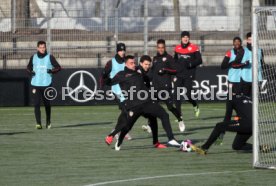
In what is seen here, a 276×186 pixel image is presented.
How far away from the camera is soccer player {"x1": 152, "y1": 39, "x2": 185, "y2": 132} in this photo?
21.3 m

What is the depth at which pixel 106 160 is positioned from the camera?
15984mm

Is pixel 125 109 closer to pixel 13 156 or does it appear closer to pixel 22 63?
pixel 13 156

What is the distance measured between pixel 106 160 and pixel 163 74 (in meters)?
5.92

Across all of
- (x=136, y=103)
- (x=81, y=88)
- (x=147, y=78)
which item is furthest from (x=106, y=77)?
(x=81, y=88)

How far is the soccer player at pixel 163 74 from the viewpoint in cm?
2133

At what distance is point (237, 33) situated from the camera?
32.4 m

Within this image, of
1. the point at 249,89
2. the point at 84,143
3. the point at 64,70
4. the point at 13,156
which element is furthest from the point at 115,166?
the point at 64,70

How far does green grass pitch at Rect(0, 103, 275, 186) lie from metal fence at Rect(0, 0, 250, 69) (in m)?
8.16

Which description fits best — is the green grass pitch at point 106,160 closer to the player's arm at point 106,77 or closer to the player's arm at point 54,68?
the player's arm at point 106,77

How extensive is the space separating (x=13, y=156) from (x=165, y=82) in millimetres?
5925

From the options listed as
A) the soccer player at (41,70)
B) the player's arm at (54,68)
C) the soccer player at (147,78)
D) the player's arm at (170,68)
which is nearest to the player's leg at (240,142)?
the soccer player at (147,78)

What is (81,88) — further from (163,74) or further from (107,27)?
(163,74)

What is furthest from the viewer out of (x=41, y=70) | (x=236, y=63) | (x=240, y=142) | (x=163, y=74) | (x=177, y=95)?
(x=177, y=95)

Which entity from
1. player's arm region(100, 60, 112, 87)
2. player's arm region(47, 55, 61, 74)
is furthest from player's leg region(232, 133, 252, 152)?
player's arm region(47, 55, 61, 74)
